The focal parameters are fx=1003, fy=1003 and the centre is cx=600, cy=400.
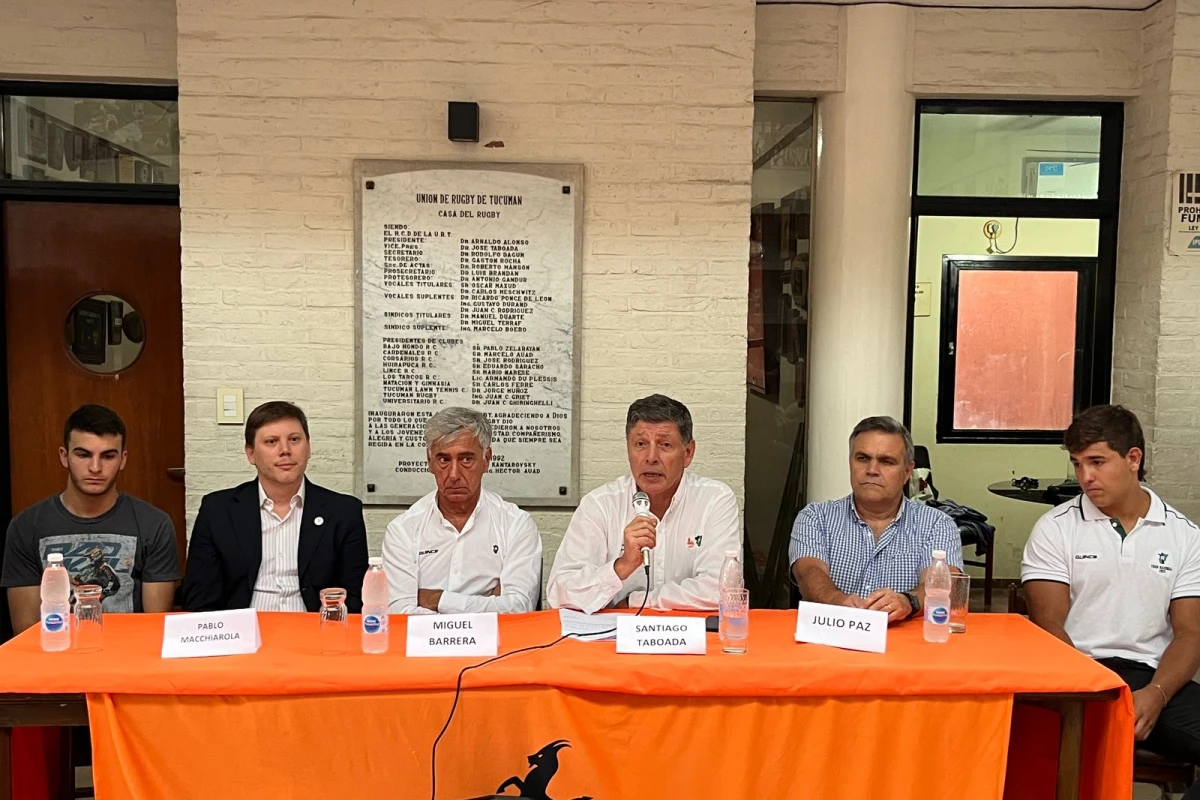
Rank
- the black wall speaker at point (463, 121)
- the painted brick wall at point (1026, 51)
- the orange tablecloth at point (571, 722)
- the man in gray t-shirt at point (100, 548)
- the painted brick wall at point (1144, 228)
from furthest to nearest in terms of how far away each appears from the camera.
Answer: the painted brick wall at point (1026, 51)
the painted brick wall at point (1144, 228)
the black wall speaker at point (463, 121)
the man in gray t-shirt at point (100, 548)
the orange tablecloth at point (571, 722)

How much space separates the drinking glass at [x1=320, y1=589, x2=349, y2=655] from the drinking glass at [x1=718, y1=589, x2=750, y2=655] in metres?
0.88

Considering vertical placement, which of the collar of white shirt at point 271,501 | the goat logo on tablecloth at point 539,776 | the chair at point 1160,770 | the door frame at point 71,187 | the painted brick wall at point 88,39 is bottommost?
the chair at point 1160,770

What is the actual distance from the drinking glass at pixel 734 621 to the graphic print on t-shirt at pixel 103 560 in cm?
170

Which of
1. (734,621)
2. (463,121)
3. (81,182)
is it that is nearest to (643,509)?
(734,621)

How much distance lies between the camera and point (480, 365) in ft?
12.4

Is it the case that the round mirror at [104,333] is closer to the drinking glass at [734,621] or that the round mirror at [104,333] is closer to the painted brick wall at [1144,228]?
the drinking glass at [734,621]

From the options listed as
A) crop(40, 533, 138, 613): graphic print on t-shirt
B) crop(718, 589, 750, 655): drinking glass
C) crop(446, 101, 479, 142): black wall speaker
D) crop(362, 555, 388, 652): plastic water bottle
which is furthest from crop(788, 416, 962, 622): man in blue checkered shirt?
crop(40, 533, 138, 613): graphic print on t-shirt

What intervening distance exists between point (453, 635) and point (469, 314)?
1756 mm

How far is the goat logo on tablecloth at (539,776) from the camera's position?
2.13 m

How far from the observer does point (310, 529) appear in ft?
9.64

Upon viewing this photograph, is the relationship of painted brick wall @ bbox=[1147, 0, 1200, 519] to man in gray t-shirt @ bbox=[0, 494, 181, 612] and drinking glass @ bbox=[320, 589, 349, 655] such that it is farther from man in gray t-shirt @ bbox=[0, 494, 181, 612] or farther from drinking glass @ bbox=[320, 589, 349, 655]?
man in gray t-shirt @ bbox=[0, 494, 181, 612]

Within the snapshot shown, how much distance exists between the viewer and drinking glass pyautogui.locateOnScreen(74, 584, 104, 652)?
227 centimetres

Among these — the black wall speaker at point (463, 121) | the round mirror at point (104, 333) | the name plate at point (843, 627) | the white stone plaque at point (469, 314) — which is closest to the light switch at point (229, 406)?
the white stone plaque at point (469, 314)

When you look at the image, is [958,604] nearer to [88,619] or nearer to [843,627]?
[843,627]
